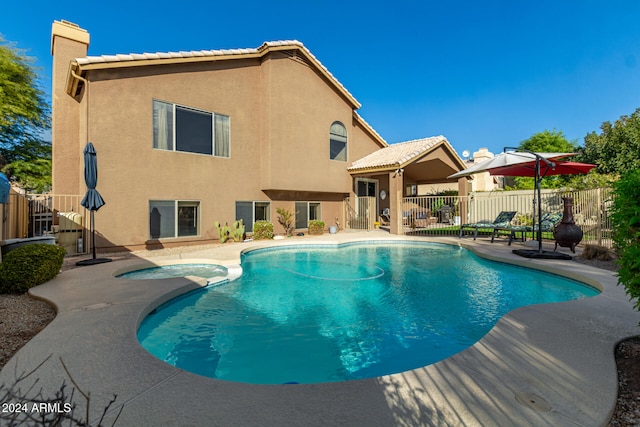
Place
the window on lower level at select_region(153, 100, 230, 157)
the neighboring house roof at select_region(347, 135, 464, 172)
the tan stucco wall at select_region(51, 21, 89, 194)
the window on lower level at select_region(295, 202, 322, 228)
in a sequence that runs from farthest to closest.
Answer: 1. the window on lower level at select_region(295, 202, 322, 228)
2. the neighboring house roof at select_region(347, 135, 464, 172)
3. the tan stucco wall at select_region(51, 21, 89, 194)
4. the window on lower level at select_region(153, 100, 230, 157)

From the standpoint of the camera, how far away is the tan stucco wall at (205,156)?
1014cm

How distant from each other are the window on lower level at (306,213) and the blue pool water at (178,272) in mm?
7506

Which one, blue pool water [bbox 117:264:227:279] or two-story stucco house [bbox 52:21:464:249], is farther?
two-story stucco house [bbox 52:21:464:249]

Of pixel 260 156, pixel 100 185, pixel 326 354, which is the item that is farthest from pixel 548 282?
pixel 100 185

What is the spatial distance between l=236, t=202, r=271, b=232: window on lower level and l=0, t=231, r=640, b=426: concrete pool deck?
9.66 m

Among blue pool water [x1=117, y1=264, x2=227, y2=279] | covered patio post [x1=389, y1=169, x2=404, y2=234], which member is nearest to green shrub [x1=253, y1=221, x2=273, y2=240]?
blue pool water [x1=117, y1=264, x2=227, y2=279]

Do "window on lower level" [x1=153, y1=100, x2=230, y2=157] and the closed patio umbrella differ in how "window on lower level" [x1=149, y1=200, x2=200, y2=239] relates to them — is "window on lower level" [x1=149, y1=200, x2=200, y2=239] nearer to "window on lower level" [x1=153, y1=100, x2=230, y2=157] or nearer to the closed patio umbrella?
"window on lower level" [x1=153, y1=100, x2=230, y2=157]

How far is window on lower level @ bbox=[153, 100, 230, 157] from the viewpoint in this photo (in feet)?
36.7

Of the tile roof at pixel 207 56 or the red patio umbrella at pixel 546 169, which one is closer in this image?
the red patio umbrella at pixel 546 169

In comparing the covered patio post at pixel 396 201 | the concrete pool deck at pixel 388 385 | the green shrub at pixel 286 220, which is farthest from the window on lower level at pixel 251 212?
the concrete pool deck at pixel 388 385

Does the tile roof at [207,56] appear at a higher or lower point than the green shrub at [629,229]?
higher

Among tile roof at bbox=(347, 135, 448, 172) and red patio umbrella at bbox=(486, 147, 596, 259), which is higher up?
tile roof at bbox=(347, 135, 448, 172)

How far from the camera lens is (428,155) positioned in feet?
53.2

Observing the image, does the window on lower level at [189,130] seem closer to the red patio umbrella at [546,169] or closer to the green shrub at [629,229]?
the red patio umbrella at [546,169]
